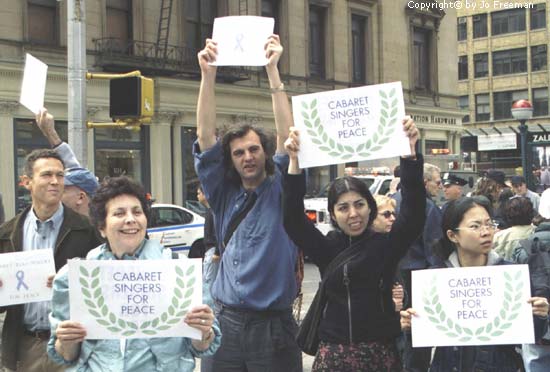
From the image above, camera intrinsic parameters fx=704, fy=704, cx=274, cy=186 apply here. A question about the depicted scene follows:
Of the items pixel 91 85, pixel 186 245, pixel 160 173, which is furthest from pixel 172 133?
pixel 186 245

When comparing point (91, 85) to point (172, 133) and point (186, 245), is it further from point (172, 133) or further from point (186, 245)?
point (186, 245)

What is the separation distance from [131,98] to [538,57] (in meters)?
55.8

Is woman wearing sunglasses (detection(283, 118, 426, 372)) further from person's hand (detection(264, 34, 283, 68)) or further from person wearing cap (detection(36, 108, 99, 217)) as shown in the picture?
person wearing cap (detection(36, 108, 99, 217))

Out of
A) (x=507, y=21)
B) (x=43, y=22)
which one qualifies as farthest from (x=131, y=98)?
(x=507, y=21)

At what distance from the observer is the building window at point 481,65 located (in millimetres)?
62094

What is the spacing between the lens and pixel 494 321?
3271 mm

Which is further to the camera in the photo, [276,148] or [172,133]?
[172,133]

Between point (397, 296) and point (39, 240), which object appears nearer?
point (397, 296)

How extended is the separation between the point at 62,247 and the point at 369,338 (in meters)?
1.79

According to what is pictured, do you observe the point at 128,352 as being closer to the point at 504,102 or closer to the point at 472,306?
the point at 472,306

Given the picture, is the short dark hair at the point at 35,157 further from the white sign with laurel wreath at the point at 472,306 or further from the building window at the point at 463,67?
the building window at the point at 463,67

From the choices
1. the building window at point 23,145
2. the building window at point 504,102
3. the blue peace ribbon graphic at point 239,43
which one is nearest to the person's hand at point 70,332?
the blue peace ribbon graphic at point 239,43

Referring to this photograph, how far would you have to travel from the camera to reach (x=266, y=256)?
3701 mm

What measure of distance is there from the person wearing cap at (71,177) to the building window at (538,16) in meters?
59.9
